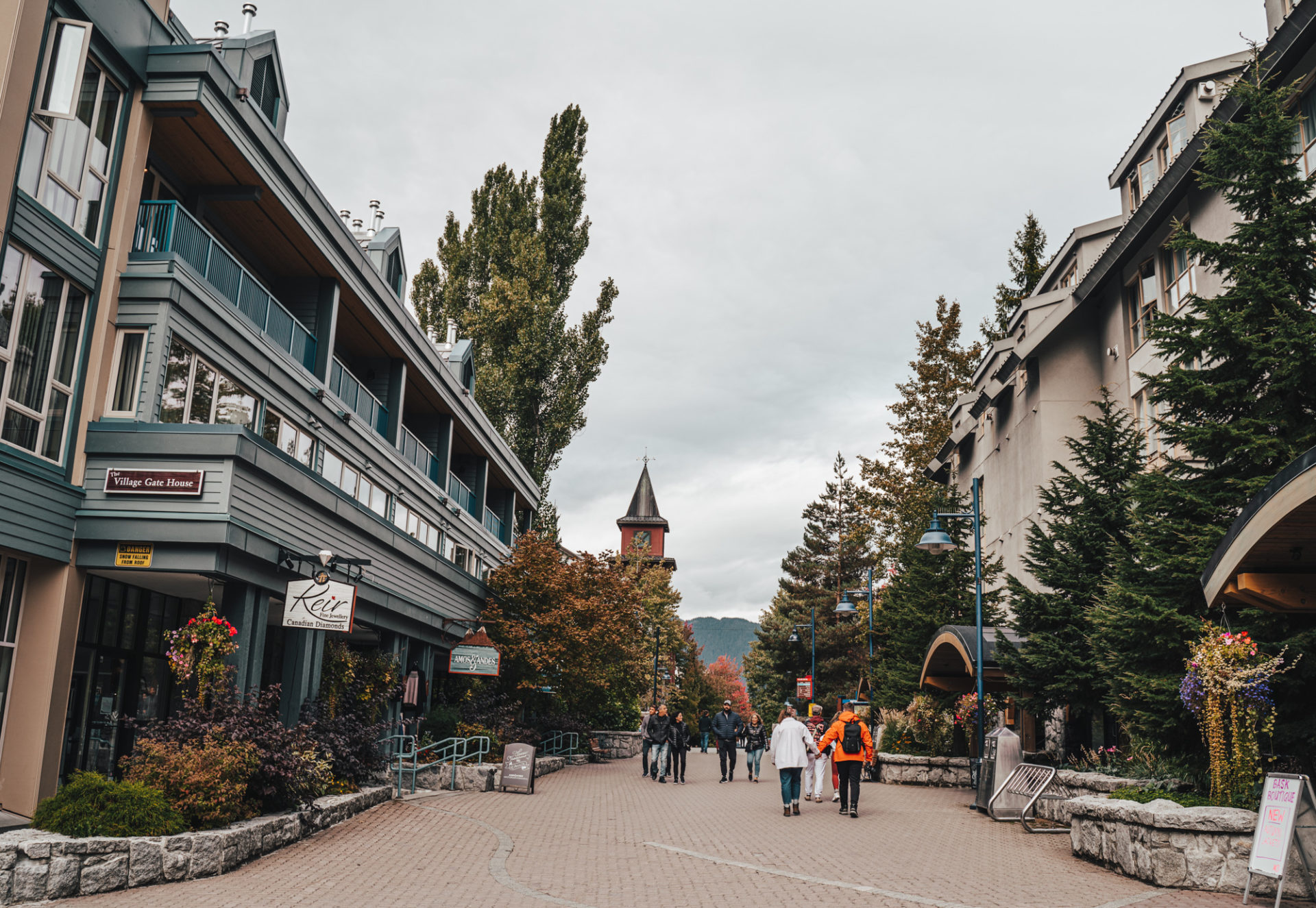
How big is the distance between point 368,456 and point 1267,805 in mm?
18102

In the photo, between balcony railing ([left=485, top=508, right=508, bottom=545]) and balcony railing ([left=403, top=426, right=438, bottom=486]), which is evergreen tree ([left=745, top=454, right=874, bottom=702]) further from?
balcony railing ([left=403, top=426, right=438, bottom=486])

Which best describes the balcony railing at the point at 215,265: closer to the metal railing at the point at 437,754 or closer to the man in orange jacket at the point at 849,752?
the metal railing at the point at 437,754

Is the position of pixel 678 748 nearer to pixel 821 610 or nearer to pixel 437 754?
pixel 437 754

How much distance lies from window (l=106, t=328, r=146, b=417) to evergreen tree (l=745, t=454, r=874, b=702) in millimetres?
47874

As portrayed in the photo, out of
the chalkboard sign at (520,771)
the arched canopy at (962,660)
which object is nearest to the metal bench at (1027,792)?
the arched canopy at (962,660)

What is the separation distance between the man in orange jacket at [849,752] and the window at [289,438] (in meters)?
9.98

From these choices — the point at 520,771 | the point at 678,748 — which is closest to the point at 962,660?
the point at 678,748

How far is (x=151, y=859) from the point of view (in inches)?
375

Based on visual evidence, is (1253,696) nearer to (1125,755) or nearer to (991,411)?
(1125,755)

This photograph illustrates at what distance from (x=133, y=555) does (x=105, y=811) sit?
430cm

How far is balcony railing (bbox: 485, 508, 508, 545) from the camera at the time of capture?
116 feet

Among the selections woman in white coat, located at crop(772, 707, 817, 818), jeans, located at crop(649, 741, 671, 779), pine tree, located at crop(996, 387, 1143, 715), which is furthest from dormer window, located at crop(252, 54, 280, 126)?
jeans, located at crop(649, 741, 671, 779)

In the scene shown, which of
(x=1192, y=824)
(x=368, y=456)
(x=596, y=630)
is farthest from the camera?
(x=596, y=630)

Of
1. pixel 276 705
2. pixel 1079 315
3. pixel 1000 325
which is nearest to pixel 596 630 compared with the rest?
pixel 276 705
